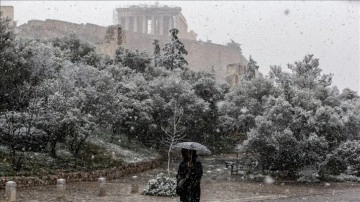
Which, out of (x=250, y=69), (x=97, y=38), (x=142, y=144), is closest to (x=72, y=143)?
(x=142, y=144)

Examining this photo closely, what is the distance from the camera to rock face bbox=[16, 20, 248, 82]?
58312 mm

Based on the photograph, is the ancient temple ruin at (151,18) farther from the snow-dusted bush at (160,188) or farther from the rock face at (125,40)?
the snow-dusted bush at (160,188)

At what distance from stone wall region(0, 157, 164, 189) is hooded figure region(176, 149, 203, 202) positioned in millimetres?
11608

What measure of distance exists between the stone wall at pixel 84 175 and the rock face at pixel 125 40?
2340 centimetres

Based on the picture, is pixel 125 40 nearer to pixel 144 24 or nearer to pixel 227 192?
pixel 144 24

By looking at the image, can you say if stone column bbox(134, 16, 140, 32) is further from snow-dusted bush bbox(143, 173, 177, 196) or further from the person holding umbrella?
the person holding umbrella

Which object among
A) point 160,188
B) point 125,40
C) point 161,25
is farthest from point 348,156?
point 161,25

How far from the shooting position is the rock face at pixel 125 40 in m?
58.3

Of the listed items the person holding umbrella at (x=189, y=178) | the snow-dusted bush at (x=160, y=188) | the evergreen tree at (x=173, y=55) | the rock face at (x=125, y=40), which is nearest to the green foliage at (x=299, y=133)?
the snow-dusted bush at (x=160, y=188)

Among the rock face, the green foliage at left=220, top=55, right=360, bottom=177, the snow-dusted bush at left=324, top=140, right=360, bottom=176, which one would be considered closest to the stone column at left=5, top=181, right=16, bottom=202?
the green foliage at left=220, top=55, right=360, bottom=177

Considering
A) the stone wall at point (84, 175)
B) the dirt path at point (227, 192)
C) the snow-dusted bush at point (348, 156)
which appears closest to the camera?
the dirt path at point (227, 192)

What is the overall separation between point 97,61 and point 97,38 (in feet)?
97.6

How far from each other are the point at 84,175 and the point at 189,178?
48.1ft

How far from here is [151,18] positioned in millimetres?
93500
